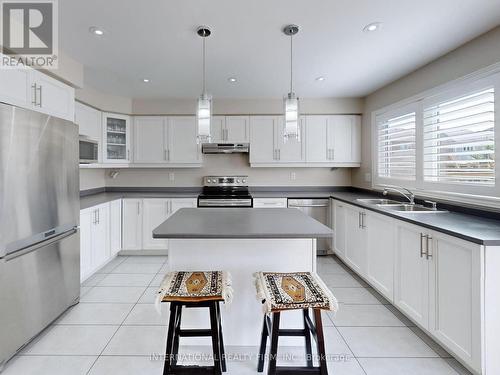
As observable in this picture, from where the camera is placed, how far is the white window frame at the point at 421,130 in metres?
2.17

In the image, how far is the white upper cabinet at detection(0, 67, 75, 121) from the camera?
2062 millimetres

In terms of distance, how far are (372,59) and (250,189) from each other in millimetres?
2606

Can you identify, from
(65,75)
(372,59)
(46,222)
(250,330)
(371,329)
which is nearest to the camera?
(250,330)

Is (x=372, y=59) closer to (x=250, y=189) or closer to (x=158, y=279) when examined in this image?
(x=250, y=189)

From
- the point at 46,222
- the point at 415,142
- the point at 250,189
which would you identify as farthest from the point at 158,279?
the point at 415,142

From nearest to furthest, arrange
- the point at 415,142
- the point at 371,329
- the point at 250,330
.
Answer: the point at 250,330
the point at 371,329
the point at 415,142

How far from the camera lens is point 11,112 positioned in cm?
179

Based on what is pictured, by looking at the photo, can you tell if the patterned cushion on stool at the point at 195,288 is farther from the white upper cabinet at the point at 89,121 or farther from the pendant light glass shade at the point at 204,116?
the white upper cabinet at the point at 89,121

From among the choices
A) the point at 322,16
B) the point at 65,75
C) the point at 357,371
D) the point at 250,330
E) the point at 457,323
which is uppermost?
the point at 322,16

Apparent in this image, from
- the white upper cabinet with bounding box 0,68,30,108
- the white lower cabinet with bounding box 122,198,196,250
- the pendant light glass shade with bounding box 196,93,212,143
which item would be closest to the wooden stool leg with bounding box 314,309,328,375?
the pendant light glass shade with bounding box 196,93,212,143

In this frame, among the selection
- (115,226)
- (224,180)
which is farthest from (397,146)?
(115,226)

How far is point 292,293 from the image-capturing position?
58.1 inches

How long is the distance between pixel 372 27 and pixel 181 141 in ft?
9.91

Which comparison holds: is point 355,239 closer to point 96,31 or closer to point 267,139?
point 267,139
